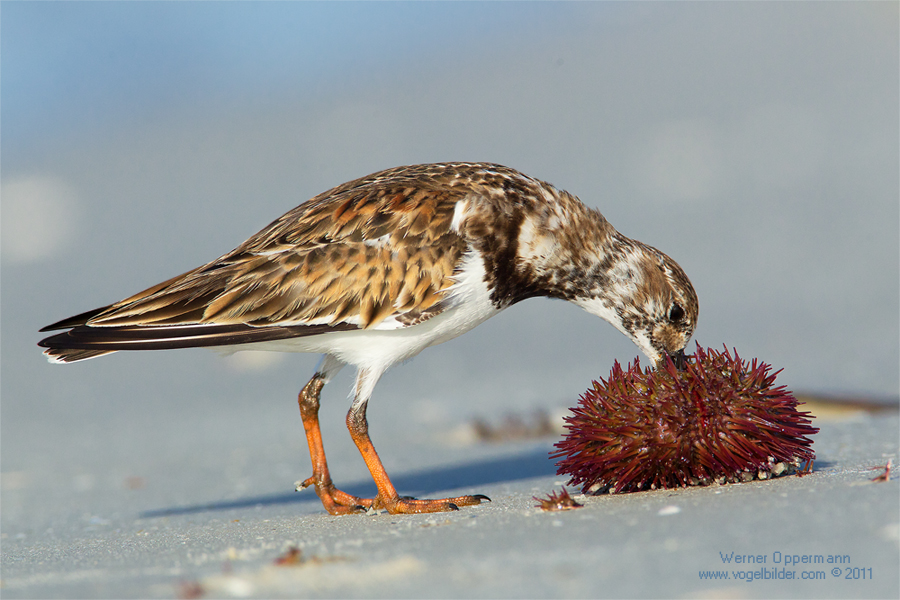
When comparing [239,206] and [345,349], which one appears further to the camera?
[239,206]

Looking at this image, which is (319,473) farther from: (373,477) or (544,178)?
(544,178)

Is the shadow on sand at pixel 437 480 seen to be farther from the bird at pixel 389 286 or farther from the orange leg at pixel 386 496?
the bird at pixel 389 286

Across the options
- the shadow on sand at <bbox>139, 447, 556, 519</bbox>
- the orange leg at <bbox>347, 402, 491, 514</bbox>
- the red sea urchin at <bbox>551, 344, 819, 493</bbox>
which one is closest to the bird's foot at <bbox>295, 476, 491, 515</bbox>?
the orange leg at <bbox>347, 402, 491, 514</bbox>

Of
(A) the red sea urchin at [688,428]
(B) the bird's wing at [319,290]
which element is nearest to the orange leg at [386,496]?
(B) the bird's wing at [319,290]

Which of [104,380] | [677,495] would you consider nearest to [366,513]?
[677,495]

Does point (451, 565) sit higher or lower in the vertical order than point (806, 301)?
lower

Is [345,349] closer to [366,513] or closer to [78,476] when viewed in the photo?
[366,513]

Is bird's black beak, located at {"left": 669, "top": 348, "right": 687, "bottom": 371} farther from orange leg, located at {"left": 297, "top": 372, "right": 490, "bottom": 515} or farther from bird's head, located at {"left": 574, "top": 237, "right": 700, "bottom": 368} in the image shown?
orange leg, located at {"left": 297, "top": 372, "right": 490, "bottom": 515}
